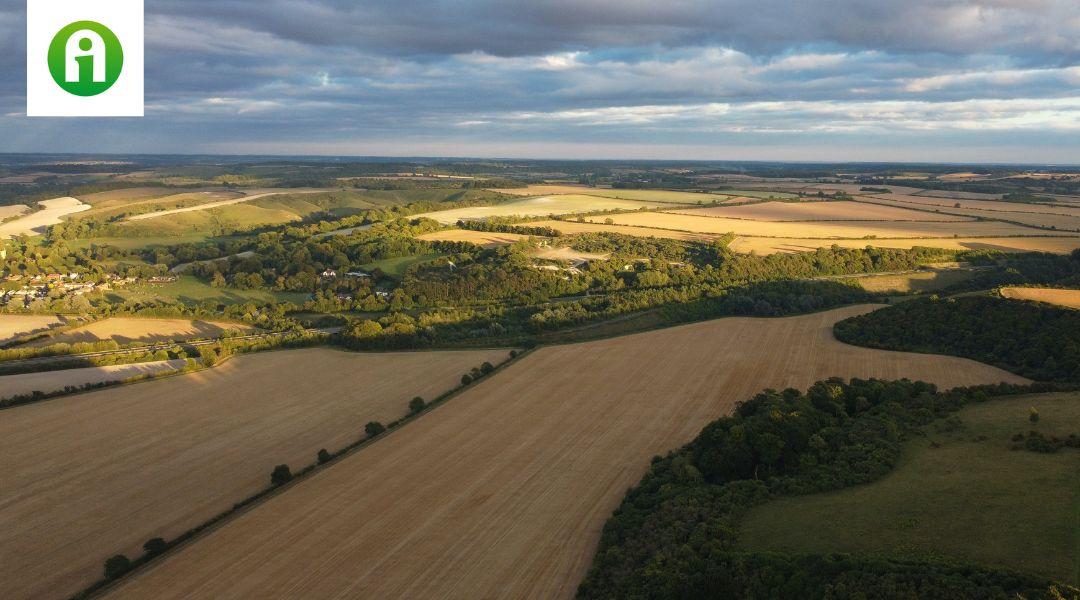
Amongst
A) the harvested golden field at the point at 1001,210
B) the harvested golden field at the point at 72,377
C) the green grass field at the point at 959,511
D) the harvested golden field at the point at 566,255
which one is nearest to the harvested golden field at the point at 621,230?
the harvested golden field at the point at 566,255

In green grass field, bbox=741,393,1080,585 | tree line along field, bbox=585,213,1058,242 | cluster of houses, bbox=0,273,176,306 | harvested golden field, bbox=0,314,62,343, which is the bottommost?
harvested golden field, bbox=0,314,62,343

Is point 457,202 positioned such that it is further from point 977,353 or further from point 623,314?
point 977,353

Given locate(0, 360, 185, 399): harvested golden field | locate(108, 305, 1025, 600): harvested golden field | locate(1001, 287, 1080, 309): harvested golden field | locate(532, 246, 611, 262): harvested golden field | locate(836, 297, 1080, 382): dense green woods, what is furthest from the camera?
locate(532, 246, 611, 262): harvested golden field

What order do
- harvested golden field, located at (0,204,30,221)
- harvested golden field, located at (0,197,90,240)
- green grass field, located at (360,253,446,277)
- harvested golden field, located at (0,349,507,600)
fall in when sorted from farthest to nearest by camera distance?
harvested golden field, located at (0,204,30,221) < harvested golden field, located at (0,197,90,240) < green grass field, located at (360,253,446,277) < harvested golden field, located at (0,349,507,600)

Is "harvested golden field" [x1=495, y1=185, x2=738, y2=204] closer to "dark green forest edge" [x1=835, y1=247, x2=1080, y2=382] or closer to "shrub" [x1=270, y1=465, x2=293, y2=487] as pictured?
"dark green forest edge" [x1=835, y1=247, x2=1080, y2=382]

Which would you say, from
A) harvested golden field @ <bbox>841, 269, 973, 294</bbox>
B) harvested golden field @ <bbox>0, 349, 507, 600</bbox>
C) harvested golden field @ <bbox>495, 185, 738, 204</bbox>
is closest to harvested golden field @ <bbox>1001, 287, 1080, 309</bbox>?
harvested golden field @ <bbox>841, 269, 973, 294</bbox>
